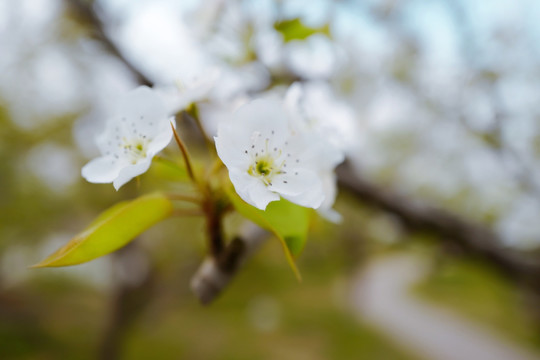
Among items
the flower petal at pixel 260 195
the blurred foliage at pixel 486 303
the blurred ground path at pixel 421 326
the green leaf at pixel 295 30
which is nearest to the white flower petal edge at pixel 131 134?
the flower petal at pixel 260 195

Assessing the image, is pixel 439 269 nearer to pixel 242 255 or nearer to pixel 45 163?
pixel 242 255

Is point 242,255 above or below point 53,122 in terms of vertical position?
above

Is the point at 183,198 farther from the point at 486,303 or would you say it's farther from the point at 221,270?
the point at 486,303

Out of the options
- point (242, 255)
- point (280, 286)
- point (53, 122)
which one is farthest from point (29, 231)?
point (280, 286)

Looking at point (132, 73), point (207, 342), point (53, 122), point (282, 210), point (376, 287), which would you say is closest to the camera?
point (282, 210)

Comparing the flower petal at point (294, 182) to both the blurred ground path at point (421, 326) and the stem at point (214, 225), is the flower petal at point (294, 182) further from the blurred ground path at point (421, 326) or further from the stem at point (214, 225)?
the blurred ground path at point (421, 326)

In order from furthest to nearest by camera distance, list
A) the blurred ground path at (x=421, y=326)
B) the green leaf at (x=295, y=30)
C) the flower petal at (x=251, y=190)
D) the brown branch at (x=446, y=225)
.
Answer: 1. the blurred ground path at (x=421, y=326)
2. the brown branch at (x=446, y=225)
3. the green leaf at (x=295, y=30)
4. the flower petal at (x=251, y=190)
